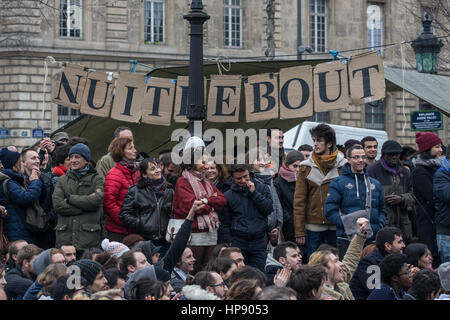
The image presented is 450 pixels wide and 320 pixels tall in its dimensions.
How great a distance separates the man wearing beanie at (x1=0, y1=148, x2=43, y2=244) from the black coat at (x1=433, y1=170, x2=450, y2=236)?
4.18 meters

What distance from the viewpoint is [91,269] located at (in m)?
7.65

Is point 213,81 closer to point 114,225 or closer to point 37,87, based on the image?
point 114,225

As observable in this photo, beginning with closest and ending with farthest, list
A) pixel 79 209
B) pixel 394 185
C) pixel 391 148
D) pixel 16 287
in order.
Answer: pixel 16 287 → pixel 79 209 → pixel 391 148 → pixel 394 185

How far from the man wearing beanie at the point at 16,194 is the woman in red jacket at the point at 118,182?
75 centimetres

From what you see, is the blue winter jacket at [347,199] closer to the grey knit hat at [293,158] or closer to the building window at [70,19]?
the grey knit hat at [293,158]

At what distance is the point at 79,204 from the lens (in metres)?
9.76

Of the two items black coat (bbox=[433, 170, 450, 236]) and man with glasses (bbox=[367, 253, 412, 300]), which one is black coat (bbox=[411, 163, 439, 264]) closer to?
black coat (bbox=[433, 170, 450, 236])

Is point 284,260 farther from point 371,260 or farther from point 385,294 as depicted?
point 385,294

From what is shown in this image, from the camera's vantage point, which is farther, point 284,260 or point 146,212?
point 146,212

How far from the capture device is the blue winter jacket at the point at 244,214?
978 cm

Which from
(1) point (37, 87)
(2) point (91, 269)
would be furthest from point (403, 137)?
(2) point (91, 269)

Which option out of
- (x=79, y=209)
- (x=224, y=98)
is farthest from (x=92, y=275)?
(x=224, y=98)

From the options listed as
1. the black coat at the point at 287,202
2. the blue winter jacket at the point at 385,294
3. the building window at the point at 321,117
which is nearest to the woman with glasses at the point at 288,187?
the black coat at the point at 287,202

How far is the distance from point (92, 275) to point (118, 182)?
2.41 m
